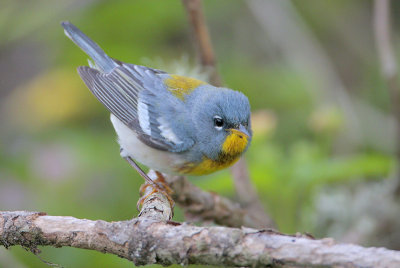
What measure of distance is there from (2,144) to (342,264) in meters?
3.85

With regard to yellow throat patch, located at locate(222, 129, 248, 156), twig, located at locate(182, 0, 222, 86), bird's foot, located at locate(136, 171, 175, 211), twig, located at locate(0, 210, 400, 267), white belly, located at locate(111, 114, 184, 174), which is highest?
twig, located at locate(182, 0, 222, 86)

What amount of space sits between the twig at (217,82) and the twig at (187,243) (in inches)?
64.8

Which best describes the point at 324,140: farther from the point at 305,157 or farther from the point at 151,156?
the point at 151,156

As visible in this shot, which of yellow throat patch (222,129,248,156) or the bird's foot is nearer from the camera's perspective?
the bird's foot

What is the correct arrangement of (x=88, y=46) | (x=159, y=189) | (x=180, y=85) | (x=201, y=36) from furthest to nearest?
(x=88, y=46), (x=201, y=36), (x=180, y=85), (x=159, y=189)

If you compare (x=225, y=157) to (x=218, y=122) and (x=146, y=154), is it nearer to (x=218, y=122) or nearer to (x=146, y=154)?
(x=218, y=122)

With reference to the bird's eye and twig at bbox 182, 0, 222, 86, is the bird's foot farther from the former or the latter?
A: twig at bbox 182, 0, 222, 86

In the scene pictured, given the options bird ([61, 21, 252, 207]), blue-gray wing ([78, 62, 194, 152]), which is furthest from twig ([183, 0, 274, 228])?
blue-gray wing ([78, 62, 194, 152])

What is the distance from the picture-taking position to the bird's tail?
11.6ft

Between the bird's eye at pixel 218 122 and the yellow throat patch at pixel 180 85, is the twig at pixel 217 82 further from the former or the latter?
the bird's eye at pixel 218 122

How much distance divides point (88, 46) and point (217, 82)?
0.95 metres

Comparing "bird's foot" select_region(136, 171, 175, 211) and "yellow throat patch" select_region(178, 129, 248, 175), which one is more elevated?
"yellow throat patch" select_region(178, 129, 248, 175)

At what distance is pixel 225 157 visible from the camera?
2.92m

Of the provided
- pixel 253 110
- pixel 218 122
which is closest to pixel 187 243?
pixel 218 122
